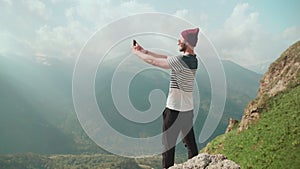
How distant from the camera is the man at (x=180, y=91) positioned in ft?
17.1

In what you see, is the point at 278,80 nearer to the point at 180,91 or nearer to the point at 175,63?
the point at 180,91

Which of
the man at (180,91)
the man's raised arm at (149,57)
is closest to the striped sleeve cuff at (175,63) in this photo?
the man at (180,91)

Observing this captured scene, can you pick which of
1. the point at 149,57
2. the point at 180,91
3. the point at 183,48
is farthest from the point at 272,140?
the point at 149,57

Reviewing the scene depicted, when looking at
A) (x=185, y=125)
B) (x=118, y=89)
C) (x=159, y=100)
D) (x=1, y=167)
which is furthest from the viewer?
(x=1, y=167)

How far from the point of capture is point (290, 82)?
25.5 m

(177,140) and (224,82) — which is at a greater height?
(224,82)

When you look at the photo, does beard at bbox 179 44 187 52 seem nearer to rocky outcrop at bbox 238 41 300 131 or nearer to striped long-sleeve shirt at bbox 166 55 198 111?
striped long-sleeve shirt at bbox 166 55 198 111

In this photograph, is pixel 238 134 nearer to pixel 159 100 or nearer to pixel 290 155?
pixel 290 155

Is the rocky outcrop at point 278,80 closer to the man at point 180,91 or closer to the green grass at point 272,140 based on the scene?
the green grass at point 272,140

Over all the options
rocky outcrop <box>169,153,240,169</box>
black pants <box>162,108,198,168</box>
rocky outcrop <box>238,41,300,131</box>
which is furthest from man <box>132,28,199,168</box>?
rocky outcrop <box>238,41,300,131</box>

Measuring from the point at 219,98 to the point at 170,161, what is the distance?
1876 mm

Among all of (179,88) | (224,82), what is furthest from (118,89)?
(224,82)

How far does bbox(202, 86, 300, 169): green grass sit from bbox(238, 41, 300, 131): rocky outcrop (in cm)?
78

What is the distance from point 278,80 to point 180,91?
25923 mm
